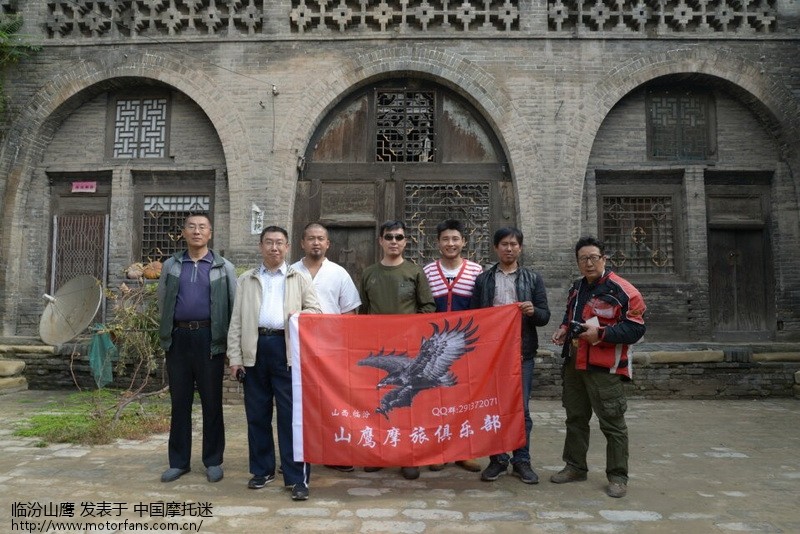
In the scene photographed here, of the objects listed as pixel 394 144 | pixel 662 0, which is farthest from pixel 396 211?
pixel 662 0

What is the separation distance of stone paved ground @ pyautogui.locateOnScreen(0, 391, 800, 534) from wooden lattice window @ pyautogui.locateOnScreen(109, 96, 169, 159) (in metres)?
5.76

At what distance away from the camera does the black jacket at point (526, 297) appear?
440 centimetres

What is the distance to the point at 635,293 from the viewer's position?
4090 mm

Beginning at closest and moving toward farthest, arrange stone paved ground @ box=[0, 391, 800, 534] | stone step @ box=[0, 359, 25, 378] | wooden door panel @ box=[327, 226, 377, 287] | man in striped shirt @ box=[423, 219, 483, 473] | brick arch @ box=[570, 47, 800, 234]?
stone paved ground @ box=[0, 391, 800, 534]
man in striped shirt @ box=[423, 219, 483, 473]
stone step @ box=[0, 359, 25, 378]
brick arch @ box=[570, 47, 800, 234]
wooden door panel @ box=[327, 226, 377, 287]

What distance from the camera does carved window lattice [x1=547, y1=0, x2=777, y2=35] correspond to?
9.30 m

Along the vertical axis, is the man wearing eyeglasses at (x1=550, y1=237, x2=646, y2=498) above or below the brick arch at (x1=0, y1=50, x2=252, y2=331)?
below

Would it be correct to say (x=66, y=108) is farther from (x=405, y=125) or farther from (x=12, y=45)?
(x=405, y=125)

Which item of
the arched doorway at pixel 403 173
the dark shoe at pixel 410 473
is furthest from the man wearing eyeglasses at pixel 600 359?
the arched doorway at pixel 403 173

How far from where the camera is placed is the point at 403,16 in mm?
9336

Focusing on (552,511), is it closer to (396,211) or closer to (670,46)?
(396,211)

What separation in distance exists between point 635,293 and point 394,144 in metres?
6.34

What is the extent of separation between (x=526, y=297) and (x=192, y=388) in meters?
2.80

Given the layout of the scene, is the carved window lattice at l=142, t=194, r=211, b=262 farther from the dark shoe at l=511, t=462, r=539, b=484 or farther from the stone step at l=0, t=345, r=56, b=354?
the dark shoe at l=511, t=462, r=539, b=484

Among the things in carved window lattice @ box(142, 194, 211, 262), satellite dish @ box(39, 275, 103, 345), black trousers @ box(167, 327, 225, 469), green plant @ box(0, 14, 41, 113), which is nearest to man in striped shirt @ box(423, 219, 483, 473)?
black trousers @ box(167, 327, 225, 469)
